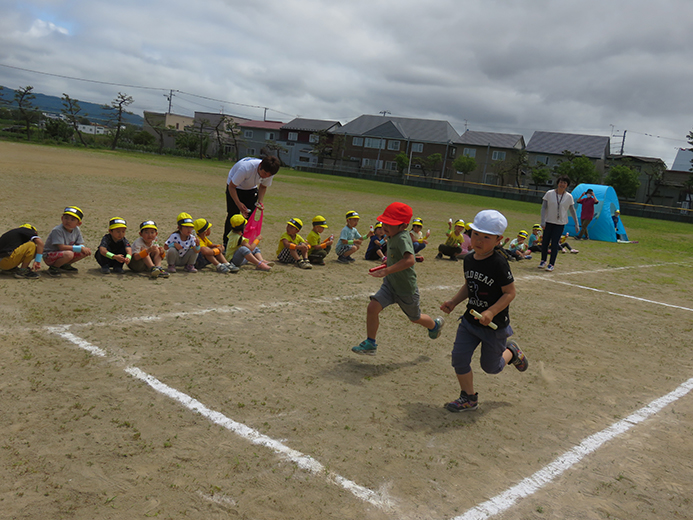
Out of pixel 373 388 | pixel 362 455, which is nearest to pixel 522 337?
pixel 373 388

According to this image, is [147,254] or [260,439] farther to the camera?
[147,254]

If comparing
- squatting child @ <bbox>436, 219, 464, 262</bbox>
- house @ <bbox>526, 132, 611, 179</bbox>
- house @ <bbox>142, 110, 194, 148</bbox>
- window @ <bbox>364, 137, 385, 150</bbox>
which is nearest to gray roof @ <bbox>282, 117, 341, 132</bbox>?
window @ <bbox>364, 137, 385, 150</bbox>

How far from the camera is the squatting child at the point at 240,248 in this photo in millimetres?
8641

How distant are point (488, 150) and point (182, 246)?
238 feet

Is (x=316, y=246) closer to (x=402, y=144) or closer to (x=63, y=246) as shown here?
(x=63, y=246)

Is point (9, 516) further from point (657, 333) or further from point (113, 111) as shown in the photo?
point (113, 111)

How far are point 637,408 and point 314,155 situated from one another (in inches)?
3158

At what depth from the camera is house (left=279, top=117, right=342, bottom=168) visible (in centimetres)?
8606

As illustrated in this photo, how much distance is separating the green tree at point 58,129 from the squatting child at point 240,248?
2172 inches

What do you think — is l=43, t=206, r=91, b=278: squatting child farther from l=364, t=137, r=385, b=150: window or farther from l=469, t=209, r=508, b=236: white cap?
l=364, t=137, r=385, b=150: window

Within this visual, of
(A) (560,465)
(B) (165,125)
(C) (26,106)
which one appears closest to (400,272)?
(A) (560,465)

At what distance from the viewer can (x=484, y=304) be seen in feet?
14.0

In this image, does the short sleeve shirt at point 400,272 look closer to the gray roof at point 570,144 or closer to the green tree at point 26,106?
the green tree at point 26,106

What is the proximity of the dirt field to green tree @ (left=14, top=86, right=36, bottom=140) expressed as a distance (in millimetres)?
53935
